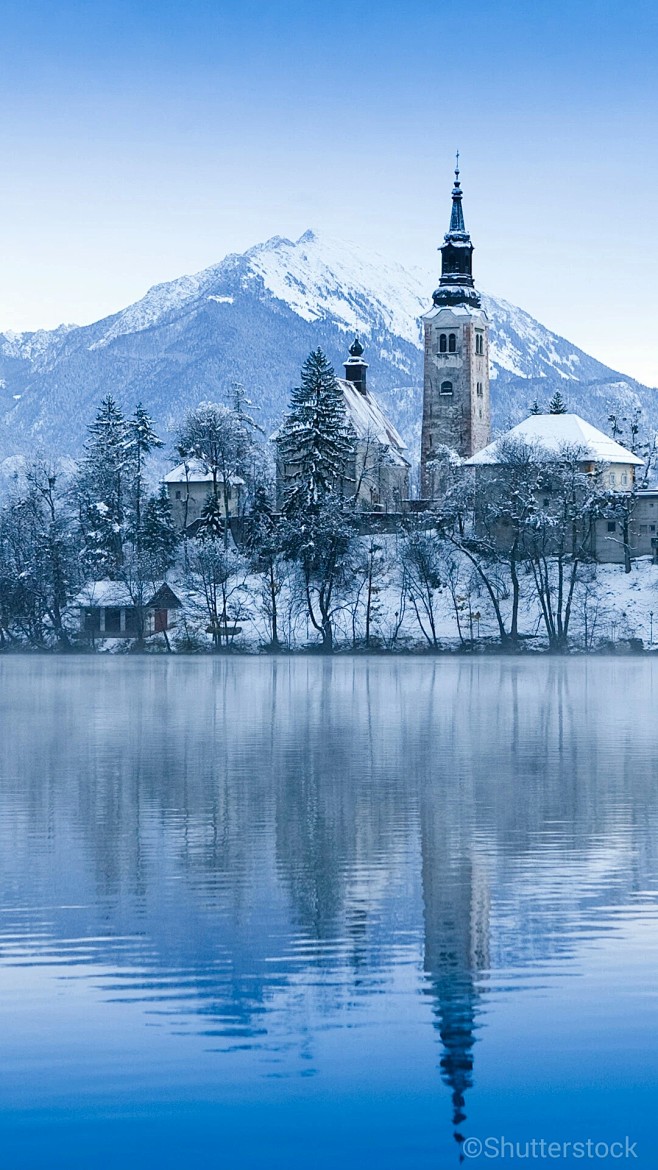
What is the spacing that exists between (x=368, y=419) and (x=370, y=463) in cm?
912

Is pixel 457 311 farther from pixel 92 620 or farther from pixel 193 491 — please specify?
pixel 92 620

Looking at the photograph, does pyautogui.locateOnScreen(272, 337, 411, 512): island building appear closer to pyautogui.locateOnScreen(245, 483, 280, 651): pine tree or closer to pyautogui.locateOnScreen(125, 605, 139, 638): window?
pyautogui.locateOnScreen(245, 483, 280, 651): pine tree

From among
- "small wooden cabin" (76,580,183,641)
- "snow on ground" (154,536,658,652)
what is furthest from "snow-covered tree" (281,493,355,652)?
"small wooden cabin" (76,580,183,641)

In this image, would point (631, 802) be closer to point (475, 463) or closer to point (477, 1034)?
point (477, 1034)

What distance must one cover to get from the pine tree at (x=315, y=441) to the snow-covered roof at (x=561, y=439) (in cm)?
1251

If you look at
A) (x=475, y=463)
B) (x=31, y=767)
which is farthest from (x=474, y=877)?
(x=475, y=463)

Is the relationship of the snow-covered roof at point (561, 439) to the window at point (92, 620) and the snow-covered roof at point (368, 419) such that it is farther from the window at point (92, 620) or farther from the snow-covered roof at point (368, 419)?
the window at point (92, 620)

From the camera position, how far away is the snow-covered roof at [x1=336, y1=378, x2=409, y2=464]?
127 meters

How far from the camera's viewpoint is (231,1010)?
13250 mm

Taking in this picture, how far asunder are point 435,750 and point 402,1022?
22.6 meters

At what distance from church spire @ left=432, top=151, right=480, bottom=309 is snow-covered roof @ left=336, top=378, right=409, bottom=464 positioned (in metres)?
9.53

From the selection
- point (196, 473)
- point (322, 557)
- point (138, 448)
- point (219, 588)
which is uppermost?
point (138, 448)

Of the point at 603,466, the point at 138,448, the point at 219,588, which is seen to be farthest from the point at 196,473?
the point at 603,466

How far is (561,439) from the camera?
117 meters
